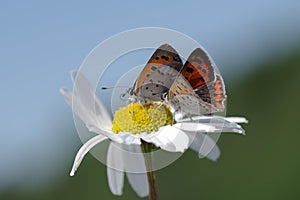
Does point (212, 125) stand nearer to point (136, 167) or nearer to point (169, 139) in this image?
point (169, 139)

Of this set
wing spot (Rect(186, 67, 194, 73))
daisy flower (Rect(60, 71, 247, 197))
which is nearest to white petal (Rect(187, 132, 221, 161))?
daisy flower (Rect(60, 71, 247, 197))

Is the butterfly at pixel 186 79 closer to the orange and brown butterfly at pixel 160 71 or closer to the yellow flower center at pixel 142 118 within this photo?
the orange and brown butterfly at pixel 160 71

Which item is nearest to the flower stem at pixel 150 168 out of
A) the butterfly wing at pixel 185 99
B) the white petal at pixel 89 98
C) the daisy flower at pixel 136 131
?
the daisy flower at pixel 136 131

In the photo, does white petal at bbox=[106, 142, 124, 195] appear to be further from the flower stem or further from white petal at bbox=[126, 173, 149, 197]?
the flower stem

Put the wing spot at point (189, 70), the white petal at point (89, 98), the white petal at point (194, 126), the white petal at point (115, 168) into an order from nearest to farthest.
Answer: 1. the wing spot at point (189, 70)
2. the white petal at point (194, 126)
3. the white petal at point (89, 98)
4. the white petal at point (115, 168)

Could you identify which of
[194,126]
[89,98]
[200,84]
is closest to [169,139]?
[194,126]
